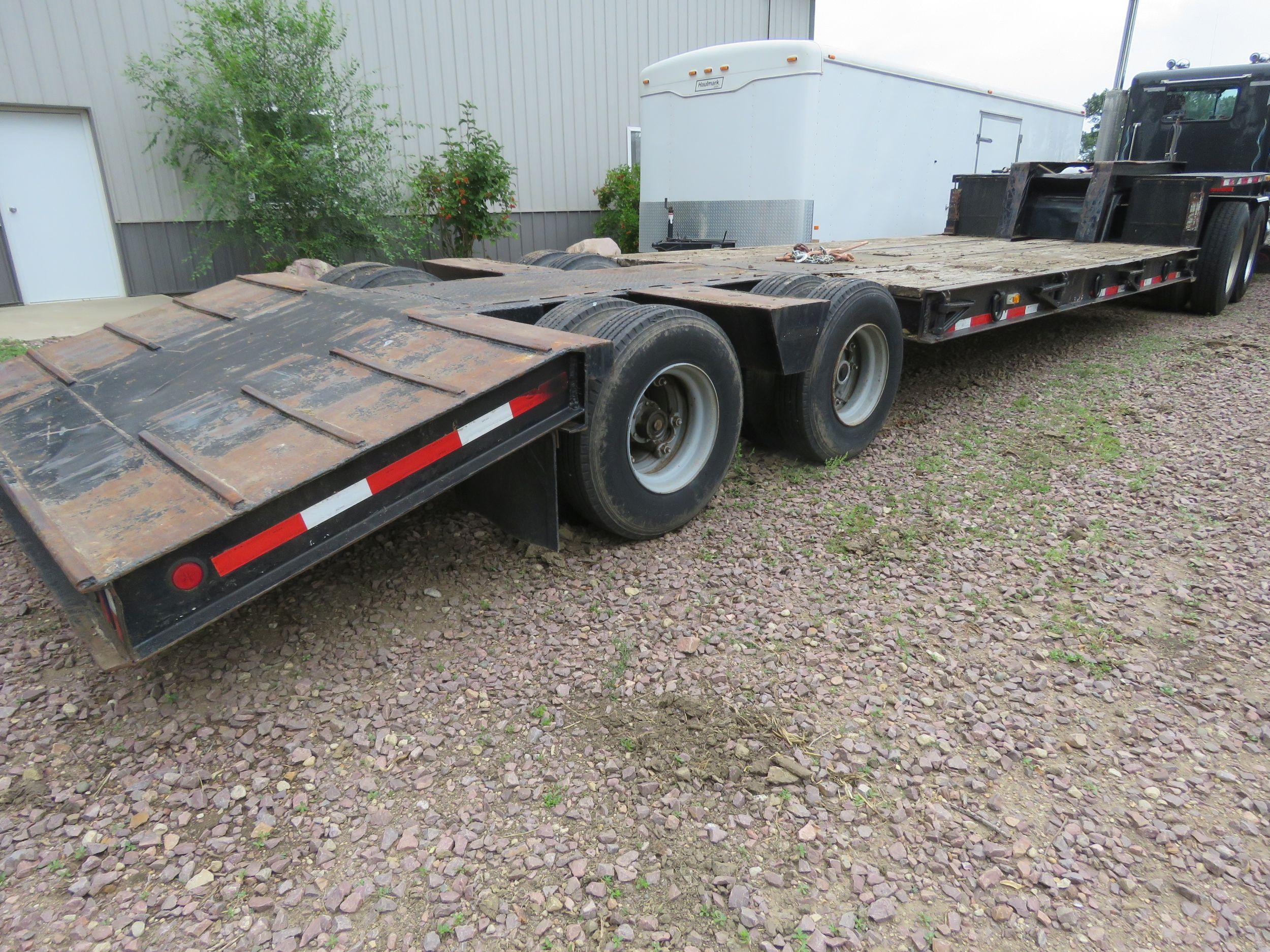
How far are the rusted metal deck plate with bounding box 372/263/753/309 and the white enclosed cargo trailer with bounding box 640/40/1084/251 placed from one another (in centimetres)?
329

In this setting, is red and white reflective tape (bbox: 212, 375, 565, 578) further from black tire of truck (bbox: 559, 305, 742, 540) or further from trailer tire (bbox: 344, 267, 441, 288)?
trailer tire (bbox: 344, 267, 441, 288)

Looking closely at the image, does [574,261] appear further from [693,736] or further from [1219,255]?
[1219,255]

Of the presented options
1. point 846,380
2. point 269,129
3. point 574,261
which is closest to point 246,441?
point 846,380

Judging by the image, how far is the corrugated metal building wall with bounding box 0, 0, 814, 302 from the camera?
9117 mm

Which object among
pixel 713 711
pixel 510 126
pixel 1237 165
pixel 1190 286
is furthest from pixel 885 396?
pixel 510 126

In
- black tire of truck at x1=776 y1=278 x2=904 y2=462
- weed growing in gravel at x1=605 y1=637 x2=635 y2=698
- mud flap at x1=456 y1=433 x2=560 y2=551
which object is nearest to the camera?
weed growing in gravel at x1=605 y1=637 x2=635 y2=698

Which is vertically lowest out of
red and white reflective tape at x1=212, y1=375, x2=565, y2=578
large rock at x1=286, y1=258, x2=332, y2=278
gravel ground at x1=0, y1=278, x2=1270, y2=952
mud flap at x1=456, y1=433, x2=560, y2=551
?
gravel ground at x1=0, y1=278, x2=1270, y2=952

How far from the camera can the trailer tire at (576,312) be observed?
3.66 m

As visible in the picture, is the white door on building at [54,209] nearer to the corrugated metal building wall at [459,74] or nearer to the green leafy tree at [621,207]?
the corrugated metal building wall at [459,74]

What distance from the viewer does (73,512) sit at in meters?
2.37

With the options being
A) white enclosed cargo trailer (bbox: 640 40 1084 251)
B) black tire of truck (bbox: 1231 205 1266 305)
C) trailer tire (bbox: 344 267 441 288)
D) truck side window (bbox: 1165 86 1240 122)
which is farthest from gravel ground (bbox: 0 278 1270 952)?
truck side window (bbox: 1165 86 1240 122)

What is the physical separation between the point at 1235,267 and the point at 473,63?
34.8 feet

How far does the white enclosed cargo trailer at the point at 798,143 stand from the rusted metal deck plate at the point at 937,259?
0.65 metres

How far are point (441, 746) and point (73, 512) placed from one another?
52.5 inches
